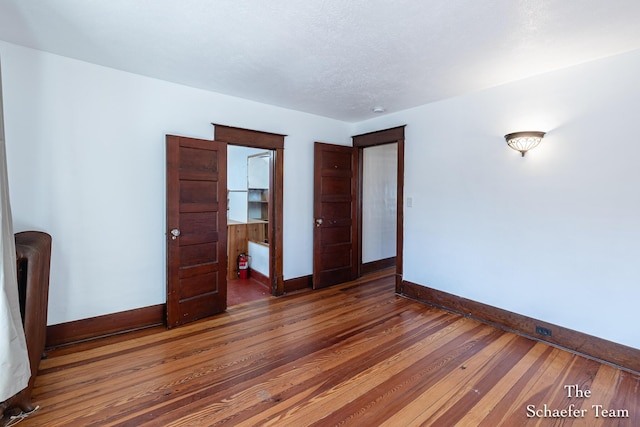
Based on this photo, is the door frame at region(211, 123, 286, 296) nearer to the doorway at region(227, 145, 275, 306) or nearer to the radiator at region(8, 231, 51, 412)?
the doorway at region(227, 145, 275, 306)

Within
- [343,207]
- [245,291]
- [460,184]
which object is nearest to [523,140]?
[460,184]

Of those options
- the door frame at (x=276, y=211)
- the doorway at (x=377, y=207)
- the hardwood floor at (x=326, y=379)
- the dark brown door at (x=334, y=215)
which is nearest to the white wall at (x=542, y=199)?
the hardwood floor at (x=326, y=379)

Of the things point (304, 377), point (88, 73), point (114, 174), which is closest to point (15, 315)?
point (114, 174)

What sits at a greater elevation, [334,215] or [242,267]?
[334,215]

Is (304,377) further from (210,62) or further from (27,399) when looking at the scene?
(210,62)

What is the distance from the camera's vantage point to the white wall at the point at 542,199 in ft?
8.14

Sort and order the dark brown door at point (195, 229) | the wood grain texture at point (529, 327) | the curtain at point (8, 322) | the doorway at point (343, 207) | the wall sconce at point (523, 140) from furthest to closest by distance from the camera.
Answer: the doorway at point (343, 207)
the dark brown door at point (195, 229)
the wall sconce at point (523, 140)
the wood grain texture at point (529, 327)
the curtain at point (8, 322)

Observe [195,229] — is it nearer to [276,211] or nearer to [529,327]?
[276,211]

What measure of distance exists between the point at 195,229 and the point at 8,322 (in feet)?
5.64

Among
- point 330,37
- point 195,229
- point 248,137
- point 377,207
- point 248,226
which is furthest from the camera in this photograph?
point 377,207

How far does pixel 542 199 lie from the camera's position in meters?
2.91

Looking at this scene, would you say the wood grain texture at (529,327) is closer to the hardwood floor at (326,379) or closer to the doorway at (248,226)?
the hardwood floor at (326,379)

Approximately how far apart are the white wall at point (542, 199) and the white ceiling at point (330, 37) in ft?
1.09

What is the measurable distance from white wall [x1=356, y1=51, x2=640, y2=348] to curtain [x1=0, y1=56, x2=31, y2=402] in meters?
3.74
